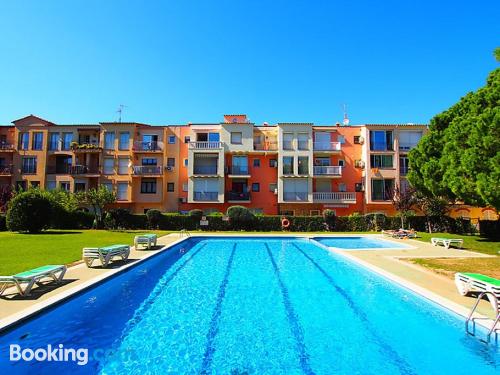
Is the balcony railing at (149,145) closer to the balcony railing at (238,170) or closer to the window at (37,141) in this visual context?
the balcony railing at (238,170)

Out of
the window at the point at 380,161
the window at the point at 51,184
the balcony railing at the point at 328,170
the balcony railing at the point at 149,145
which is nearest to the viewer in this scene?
the balcony railing at the point at 328,170

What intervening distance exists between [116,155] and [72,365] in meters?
35.0

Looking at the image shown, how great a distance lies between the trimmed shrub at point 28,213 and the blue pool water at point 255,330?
58.7ft

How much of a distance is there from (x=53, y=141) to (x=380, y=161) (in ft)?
131

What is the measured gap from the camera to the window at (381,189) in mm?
34344

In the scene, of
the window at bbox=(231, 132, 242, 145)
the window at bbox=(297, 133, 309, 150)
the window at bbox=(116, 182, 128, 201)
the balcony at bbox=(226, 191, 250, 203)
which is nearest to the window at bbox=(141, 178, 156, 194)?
the window at bbox=(116, 182, 128, 201)

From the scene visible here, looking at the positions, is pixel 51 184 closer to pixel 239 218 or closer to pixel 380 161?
pixel 239 218

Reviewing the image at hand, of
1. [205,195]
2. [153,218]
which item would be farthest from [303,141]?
[153,218]

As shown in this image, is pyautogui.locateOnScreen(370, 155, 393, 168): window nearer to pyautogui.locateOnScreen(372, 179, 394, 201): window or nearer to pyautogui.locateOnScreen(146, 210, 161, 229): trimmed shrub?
pyautogui.locateOnScreen(372, 179, 394, 201): window

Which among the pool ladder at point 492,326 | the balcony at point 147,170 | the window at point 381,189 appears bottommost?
the pool ladder at point 492,326

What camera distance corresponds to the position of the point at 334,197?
34562 mm

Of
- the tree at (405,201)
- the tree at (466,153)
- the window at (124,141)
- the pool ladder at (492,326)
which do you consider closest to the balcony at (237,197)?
the window at (124,141)

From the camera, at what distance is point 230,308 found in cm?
725

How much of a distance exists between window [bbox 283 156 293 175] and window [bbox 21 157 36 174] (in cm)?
3071
